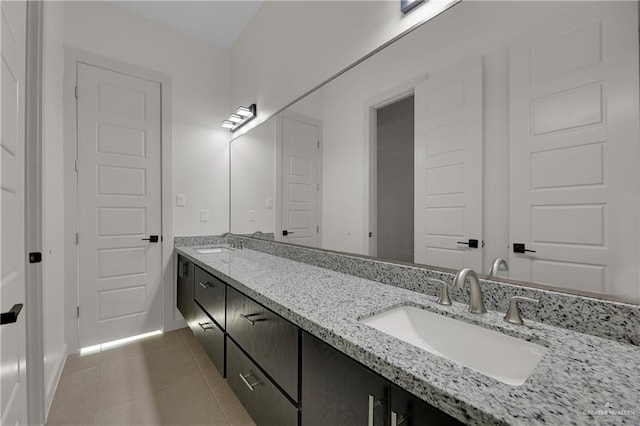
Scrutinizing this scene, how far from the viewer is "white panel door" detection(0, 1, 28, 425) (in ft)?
2.80

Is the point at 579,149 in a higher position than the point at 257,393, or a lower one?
higher

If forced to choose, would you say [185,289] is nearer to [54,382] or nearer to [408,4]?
[54,382]

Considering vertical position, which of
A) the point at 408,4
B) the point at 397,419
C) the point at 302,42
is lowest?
the point at 397,419

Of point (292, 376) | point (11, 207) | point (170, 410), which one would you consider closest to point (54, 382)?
point (170, 410)

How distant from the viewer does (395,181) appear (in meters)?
1.25

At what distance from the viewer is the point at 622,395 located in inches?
18.6

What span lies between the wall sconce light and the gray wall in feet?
5.39

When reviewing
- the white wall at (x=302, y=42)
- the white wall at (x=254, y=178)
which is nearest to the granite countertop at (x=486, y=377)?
the white wall at (x=302, y=42)

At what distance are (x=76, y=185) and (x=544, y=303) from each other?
10.1ft

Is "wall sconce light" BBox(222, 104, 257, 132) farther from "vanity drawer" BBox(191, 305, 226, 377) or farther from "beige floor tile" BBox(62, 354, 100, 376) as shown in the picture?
"beige floor tile" BBox(62, 354, 100, 376)

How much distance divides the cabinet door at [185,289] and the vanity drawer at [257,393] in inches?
36.1

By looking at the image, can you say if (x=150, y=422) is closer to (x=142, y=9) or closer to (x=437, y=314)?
(x=437, y=314)

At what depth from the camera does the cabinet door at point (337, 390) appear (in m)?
0.63

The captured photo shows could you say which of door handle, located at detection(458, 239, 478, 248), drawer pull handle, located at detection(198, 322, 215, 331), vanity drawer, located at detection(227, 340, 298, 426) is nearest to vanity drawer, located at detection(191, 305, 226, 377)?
drawer pull handle, located at detection(198, 322, 215, 331)
